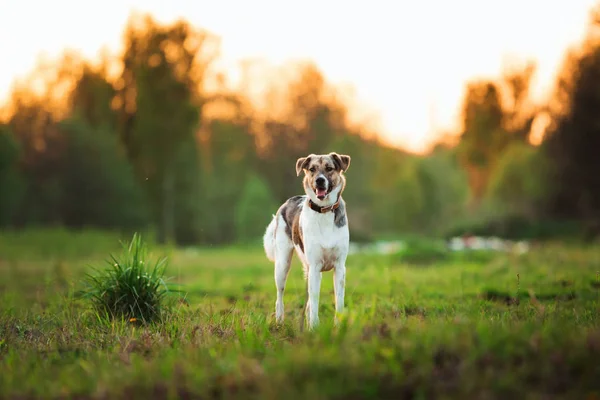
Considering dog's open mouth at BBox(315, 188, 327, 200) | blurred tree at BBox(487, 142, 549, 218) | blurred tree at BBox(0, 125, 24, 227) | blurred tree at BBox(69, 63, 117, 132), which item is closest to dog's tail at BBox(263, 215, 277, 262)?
dog's open mouth at BBox(315, 188, 327, 200)

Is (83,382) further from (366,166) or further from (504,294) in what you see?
(366,166)

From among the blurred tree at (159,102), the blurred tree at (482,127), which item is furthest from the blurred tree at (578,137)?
the blurred tree at (159,102)

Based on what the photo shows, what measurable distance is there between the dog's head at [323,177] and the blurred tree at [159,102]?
100 feet

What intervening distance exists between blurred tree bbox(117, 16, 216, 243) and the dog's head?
3050 cm

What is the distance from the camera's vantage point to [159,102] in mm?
36969

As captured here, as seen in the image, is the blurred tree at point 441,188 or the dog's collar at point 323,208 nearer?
the dog's collar at point 323,208

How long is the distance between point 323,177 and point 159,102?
104ft

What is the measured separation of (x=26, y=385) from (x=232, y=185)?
138 feet

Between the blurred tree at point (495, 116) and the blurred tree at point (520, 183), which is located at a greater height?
the blurred tree at point (495, 116)

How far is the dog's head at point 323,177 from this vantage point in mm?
A: 6854

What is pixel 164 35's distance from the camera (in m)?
37.7

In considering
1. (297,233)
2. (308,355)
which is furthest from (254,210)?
(308,355)

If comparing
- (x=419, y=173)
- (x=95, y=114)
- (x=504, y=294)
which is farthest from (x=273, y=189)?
(x=504, y=294)

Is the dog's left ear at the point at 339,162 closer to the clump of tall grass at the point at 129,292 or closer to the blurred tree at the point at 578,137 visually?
the clump of tall grass at the point at 129,292
